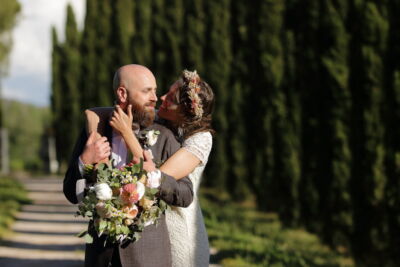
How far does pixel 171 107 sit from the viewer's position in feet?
9.31

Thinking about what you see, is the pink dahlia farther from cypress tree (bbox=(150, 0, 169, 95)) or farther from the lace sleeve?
cypress tree (bbox=(150, 0, 169, 95))

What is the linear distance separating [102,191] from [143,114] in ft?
1.36

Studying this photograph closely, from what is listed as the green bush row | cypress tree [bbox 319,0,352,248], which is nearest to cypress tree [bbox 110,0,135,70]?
the green bush row

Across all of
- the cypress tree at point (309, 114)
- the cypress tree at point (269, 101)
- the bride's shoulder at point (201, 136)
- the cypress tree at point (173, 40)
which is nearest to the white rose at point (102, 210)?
the bride's shoulder at point (201, 136)

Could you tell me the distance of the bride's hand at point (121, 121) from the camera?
2600 mm

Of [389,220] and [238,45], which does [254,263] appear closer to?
[389,220]

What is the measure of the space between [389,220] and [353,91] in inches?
88.8

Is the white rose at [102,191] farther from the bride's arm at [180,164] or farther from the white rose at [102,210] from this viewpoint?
the bride's arm at [180,164]

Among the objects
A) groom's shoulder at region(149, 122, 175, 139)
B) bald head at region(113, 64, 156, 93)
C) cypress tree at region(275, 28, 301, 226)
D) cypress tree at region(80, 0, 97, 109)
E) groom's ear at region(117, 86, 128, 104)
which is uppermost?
cypress tree at region(80, 0, 97, 109)

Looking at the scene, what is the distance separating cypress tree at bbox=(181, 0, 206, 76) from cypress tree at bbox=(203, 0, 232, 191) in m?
0.24

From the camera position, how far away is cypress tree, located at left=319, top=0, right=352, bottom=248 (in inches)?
395

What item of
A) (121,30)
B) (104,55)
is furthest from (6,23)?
(121,30)

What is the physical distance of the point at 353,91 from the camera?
33.7ft

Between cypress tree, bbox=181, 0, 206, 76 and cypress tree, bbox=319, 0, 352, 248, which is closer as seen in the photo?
cypress tree, bbox=319, 0, 352, 248
